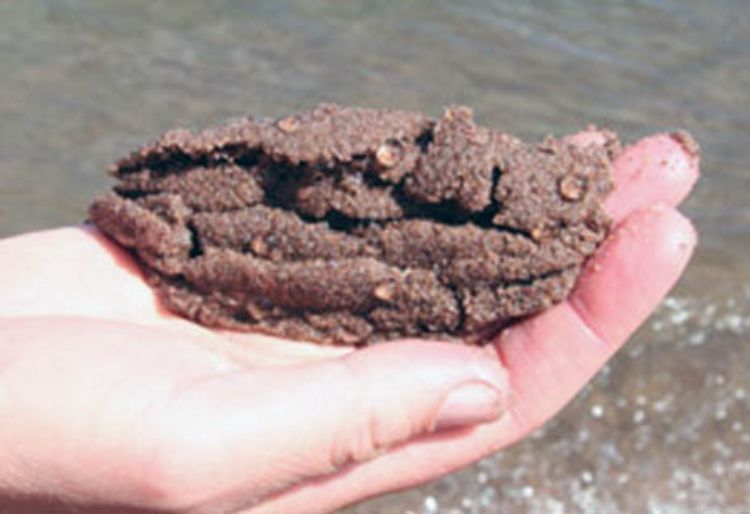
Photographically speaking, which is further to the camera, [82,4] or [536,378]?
[82,4]

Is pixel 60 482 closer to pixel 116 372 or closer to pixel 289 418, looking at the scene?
pixel 116 372

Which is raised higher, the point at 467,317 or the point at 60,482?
the point at 467,317

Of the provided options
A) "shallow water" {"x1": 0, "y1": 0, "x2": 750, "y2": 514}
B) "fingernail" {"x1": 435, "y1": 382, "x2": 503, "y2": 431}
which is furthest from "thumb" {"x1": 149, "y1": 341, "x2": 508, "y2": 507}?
"shallow water" {"x1": 0, "y1": 0, "x2": 750, "y2": 514}

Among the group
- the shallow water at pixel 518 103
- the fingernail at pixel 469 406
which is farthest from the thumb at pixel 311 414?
the shallow water at pixel 518 103

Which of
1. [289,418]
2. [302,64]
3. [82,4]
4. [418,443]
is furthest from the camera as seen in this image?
[82,4]

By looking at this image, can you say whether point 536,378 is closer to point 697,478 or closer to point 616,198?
point 616,198

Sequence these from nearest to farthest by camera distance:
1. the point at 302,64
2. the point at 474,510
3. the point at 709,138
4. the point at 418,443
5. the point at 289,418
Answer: the point at 289,418, the point at 418,443, the point at 474,510, the point at 709,138, the point at 302,64

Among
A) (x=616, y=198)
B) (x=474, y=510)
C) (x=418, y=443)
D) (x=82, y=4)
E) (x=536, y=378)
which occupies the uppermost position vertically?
(x=616, y=198)

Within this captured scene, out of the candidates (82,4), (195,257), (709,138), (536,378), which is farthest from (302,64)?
(536,378)

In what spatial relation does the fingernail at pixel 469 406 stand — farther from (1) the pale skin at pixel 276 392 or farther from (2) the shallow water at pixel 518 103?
(2) the shallow water at pixel 518 103
